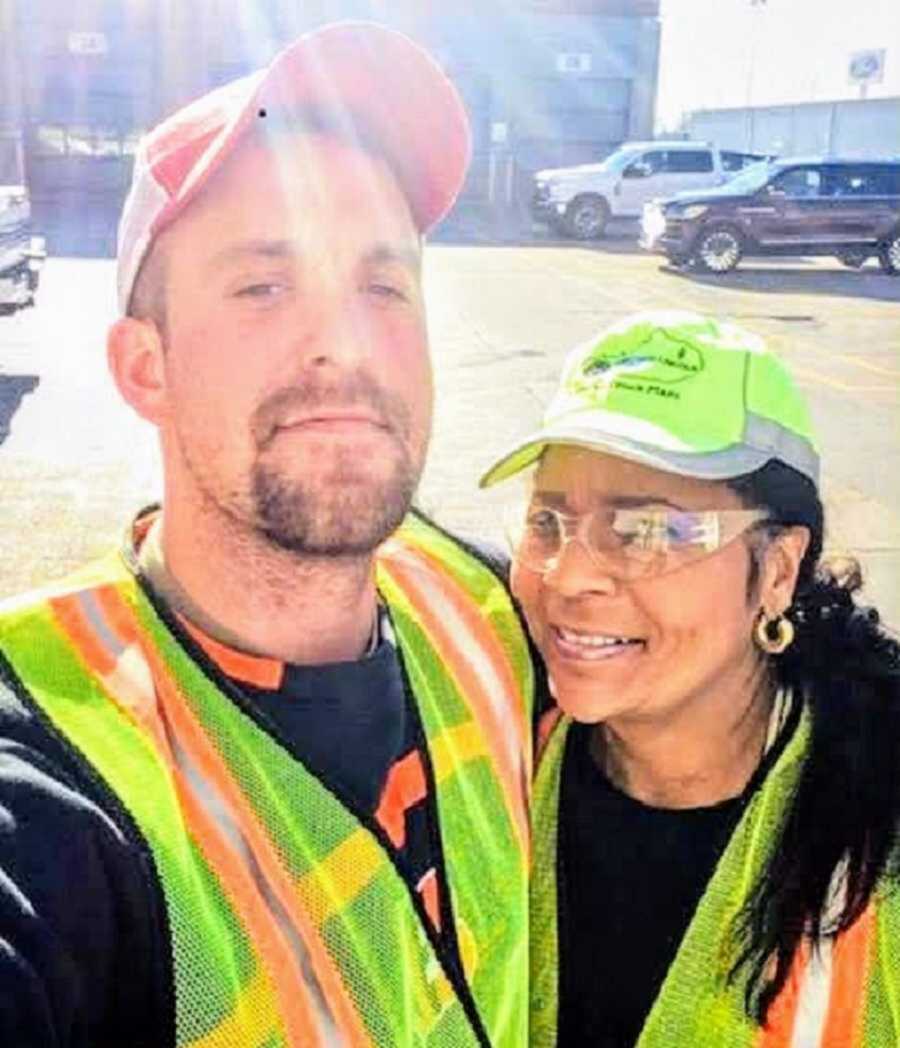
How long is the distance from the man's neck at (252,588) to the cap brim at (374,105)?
0.42 metres

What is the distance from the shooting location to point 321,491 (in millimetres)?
1711

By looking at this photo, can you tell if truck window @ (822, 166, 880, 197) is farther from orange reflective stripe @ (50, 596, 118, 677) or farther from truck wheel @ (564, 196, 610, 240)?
orange reflective stripe @ (50, 596, 118, 677)

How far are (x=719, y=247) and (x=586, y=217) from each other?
699 centimetres

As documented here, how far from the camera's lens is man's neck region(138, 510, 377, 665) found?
174 centimetres

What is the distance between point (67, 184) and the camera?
34719 millimetres

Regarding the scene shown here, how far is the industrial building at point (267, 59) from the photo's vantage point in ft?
112

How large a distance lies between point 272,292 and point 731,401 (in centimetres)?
68

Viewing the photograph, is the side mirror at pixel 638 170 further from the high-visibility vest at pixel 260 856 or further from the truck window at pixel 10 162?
the high-visibility vest at pixel 260 856

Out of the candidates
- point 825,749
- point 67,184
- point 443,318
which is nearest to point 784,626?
point 825,749

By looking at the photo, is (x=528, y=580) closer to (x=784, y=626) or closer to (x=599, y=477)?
(x=599, y=477)

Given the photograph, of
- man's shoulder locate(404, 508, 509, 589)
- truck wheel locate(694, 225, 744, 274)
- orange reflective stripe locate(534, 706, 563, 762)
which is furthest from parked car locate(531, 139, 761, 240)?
orange reflective stripe locate(534, 706, 563, 762)

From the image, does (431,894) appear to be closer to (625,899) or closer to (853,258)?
(625,899)

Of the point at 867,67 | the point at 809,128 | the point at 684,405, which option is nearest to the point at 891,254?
the point at 684,405

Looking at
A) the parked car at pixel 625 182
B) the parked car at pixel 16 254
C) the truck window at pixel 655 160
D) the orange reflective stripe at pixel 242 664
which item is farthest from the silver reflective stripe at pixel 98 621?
the truck window at pixel 655 160
